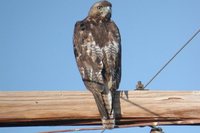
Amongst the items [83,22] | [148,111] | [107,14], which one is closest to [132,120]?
[148,111]

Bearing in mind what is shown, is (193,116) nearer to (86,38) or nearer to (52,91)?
(52,91)

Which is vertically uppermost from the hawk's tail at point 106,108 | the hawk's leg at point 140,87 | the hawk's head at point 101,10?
the hawk's head at point 101,10

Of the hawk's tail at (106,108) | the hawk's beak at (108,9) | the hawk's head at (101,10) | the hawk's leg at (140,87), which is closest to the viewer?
the hawk's tail at (106,108)

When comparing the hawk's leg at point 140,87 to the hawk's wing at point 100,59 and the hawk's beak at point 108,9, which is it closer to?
the hawk's wing at point 100,59

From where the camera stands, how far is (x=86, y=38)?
5734 millimetres

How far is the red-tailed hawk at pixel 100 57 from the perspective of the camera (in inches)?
150

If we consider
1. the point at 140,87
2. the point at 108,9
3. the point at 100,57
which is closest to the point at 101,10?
the point at 108,9

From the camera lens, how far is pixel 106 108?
369 centimetres

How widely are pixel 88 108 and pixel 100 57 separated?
1484mm

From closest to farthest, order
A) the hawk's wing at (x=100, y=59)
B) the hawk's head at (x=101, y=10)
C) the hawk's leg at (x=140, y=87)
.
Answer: the hawk's leg at (x=140, y=87), the hawk's wing at (x=100, y=59), the hawk's head at (x=101, y=10)

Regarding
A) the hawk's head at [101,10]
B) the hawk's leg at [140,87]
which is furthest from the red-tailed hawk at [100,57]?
the hawk's leg at [140,87]

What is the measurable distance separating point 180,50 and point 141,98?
21.8 inches

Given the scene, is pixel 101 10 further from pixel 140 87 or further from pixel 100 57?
pixel 140 87

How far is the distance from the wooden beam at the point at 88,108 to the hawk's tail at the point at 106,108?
1.8 inches
